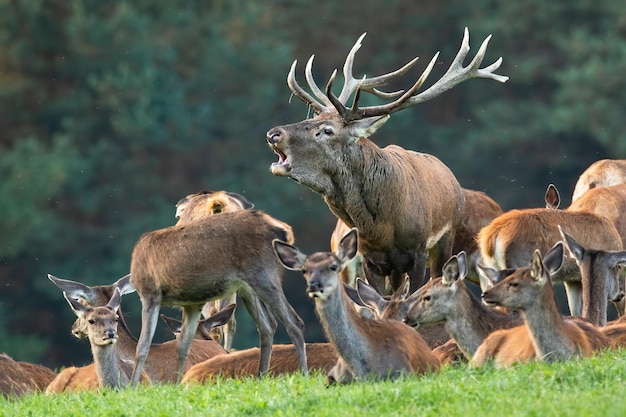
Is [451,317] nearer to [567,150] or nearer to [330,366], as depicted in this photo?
[330,366]

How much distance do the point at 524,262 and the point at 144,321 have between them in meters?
3.32

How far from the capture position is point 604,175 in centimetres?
1504

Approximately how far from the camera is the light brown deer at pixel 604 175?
14.9 meters

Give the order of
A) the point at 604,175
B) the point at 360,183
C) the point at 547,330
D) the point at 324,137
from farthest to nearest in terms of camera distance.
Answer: the point at 604,175, the point at 360,183, the point at 324,137, the point at 547,330

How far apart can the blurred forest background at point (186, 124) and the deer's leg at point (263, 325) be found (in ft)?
54.9

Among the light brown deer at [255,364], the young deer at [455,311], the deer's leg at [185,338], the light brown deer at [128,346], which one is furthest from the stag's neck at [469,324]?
the light brown deer at [128,346]

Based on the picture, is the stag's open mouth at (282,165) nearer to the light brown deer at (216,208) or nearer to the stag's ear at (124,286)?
the stag's ear at (124,286)

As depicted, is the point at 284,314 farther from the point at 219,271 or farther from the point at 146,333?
the point at 146,333

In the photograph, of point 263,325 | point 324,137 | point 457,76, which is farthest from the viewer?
point 457,76

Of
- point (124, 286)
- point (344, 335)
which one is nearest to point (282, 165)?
point (124, 286)

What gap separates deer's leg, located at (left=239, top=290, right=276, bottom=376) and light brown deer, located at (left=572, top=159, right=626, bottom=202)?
5070 millimetres

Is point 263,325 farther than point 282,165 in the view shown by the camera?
No

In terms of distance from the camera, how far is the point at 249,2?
107ft

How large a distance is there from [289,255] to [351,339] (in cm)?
80
